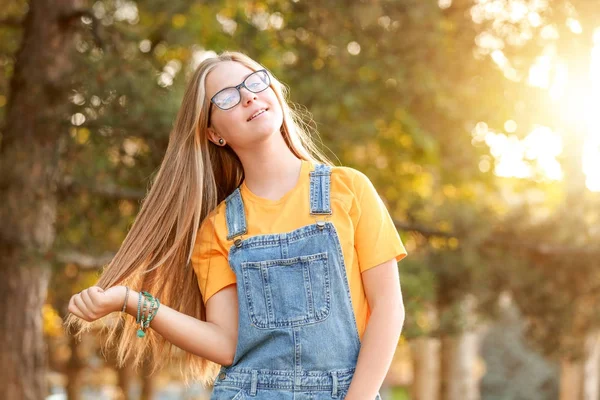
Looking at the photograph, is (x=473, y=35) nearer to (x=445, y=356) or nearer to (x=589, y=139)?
(x=589, y=139)

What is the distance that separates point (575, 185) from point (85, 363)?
486 inches

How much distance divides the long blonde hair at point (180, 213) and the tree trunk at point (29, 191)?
372cm

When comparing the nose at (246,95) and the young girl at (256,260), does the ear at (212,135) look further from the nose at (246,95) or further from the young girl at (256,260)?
the nose at (246,95)

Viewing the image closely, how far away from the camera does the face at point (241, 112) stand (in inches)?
104

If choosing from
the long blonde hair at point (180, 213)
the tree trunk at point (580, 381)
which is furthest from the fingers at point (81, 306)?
the tree trunk at point (580, 381)

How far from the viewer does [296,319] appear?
241 cm

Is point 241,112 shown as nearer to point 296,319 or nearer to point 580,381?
point 296,319

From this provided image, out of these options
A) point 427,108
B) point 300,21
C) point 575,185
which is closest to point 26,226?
point 300,21

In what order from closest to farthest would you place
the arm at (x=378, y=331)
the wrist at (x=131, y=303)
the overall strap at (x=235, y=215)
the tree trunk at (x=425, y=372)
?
the arm at (x=378, y=331), the wrist at (x=131, y=303), the overall strap at (x=235, y=215), the tree trunk at (x=425, y=372)

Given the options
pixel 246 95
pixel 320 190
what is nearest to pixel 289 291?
pixel 320 190

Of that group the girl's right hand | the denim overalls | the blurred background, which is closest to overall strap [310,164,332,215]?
the denim overalls

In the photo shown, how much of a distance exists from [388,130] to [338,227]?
6.48 m

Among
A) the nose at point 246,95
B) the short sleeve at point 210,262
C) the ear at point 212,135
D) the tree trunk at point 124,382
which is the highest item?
the nose at point 246,95

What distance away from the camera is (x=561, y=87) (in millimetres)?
8578
